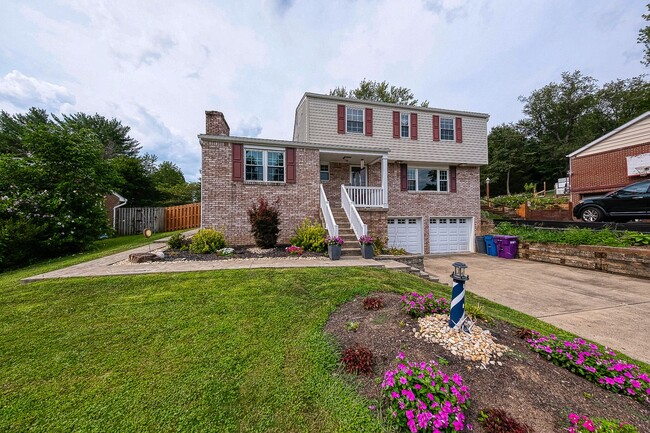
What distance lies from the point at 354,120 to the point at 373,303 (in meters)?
10.2

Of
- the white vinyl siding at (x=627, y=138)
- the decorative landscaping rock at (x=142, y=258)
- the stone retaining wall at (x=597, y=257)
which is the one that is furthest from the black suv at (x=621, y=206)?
the decorative landscaping rock at (x=142, y=258)

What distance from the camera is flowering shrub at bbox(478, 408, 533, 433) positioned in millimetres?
1542

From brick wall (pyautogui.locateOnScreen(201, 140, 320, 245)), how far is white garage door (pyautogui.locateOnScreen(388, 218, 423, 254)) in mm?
4514

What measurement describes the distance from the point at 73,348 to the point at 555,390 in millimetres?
4643

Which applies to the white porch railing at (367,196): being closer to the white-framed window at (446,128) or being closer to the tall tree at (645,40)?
the white-framed window at (446,128)

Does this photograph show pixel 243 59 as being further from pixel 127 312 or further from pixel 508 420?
pixel 508 420

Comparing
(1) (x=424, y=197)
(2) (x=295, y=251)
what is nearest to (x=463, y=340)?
(2) (x=295, y=251)

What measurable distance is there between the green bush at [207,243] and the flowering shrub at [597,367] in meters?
7.57

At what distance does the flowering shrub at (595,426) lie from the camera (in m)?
1.50

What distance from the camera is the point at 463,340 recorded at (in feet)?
7.96

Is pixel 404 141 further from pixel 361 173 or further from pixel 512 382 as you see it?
pixel 512 382

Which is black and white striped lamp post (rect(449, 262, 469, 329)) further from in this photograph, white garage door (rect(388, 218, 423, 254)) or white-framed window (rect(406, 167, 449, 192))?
white-framed window (rect(406, 167, 449, 192))

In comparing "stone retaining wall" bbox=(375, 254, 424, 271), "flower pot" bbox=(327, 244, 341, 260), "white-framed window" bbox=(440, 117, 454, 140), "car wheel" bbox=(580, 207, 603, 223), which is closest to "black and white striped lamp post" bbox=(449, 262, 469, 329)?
"flower pot" bbox=(327, 244, 341, 260)

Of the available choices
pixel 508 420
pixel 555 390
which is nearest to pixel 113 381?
pixel 508 420
